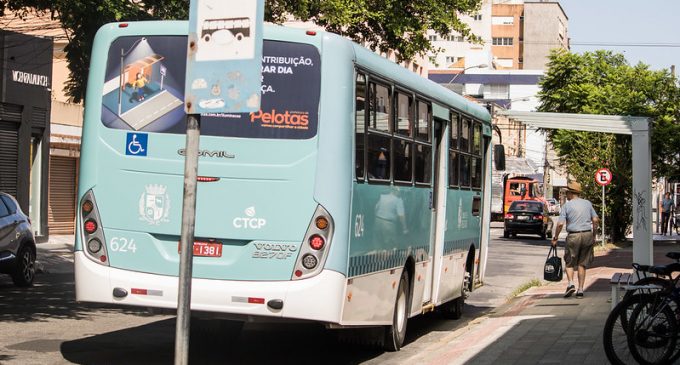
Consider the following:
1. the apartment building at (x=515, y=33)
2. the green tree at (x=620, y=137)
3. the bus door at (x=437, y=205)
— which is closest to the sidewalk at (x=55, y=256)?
A: the bus door at (x=437, y=205)

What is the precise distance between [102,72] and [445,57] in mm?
134600

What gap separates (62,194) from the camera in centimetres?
3709

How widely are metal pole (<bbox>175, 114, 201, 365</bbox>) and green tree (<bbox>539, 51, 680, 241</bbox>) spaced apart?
127ft

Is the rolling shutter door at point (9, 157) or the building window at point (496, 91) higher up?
the building window at point (496, 91)

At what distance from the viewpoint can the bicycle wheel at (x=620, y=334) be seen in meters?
10.4

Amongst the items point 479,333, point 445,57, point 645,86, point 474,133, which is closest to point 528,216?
point 645,86

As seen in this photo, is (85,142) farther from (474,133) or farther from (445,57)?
(445,57)

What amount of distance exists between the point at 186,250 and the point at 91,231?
15.2 feet

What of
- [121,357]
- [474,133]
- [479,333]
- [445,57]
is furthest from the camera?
[445,57]

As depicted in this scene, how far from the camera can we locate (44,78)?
3325 cm

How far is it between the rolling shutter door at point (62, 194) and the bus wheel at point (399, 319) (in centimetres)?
2516

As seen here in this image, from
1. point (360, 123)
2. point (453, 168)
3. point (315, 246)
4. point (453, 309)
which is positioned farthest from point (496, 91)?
point (315, 246)

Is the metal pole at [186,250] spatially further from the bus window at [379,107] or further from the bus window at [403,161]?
the bus window at [403,161]

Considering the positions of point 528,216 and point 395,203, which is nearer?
point 395,203
